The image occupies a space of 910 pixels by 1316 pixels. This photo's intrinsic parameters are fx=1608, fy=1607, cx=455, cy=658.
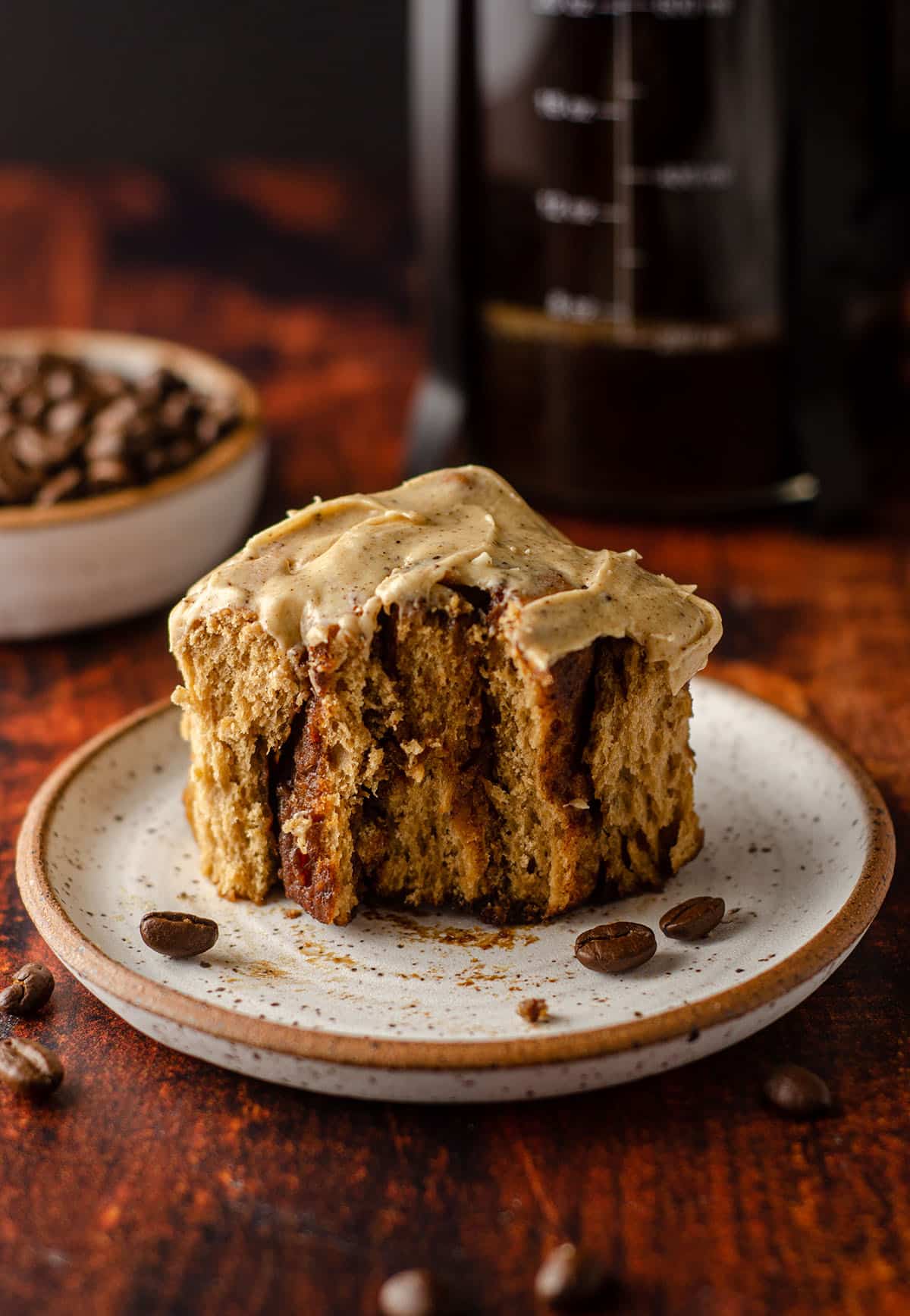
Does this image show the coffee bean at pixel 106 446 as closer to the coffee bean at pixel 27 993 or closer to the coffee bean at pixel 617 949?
the coffee bean at pixel 27 993

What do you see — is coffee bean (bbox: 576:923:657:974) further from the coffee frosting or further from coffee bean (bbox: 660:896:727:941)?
the coffee frosting

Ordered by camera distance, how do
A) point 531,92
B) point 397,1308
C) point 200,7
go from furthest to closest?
1. point 200,7
2. point 531,92
3. point 397,1308

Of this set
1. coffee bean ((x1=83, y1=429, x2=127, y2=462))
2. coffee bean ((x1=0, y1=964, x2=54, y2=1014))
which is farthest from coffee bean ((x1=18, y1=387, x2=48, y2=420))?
coffee bean ((x1=0, y1=964, x2=54, y2=1014))

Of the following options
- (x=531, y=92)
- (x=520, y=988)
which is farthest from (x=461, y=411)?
(x=520, y=988)

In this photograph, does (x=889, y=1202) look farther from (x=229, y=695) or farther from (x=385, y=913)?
(x=229, y=695)

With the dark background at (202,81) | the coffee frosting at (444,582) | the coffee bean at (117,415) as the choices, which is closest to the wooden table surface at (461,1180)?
the coffee frosting at (444,582)
